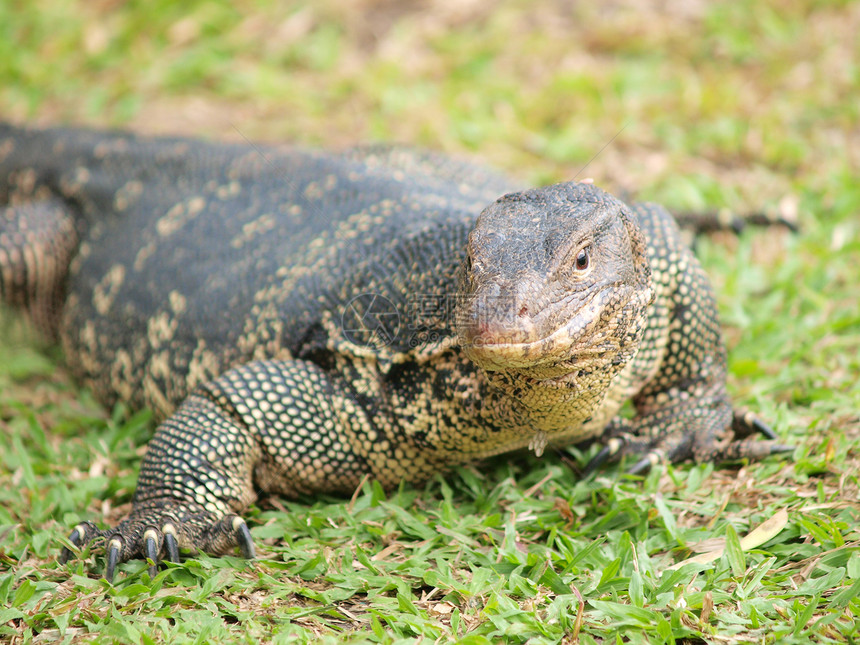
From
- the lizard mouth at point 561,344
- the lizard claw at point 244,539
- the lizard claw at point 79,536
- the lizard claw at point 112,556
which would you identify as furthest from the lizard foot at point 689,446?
the lizard claw at point 79,536

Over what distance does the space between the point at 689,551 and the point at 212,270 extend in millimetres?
3130

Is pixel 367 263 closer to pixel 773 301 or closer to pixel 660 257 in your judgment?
pixel 660 257

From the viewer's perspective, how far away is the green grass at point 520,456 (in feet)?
12.3

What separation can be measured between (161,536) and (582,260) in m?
2.35

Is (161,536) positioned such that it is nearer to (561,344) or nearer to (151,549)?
(151,549)

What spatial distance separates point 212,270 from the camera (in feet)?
17.5

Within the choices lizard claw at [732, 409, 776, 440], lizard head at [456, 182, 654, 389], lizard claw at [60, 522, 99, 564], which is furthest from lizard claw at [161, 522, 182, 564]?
lizard claw at [732, 409, 776, 440]

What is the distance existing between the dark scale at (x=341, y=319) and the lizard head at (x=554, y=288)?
1cm

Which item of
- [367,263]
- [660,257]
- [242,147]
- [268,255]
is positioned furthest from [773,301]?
[242,147]

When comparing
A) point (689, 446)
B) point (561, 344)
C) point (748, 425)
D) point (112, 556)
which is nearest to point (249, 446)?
point (112, 556)

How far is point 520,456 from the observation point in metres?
4.88

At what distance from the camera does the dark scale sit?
3.78 m

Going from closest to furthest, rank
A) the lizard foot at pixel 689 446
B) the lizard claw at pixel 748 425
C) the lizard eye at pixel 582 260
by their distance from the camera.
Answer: the lizard eye at pixel 582 260 → the lizard foot at pixel 689 446 → the lizard claw at pixel 748 425

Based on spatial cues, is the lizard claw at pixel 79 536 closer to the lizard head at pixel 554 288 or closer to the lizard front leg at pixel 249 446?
the lizard front leg at pixel 249 446
